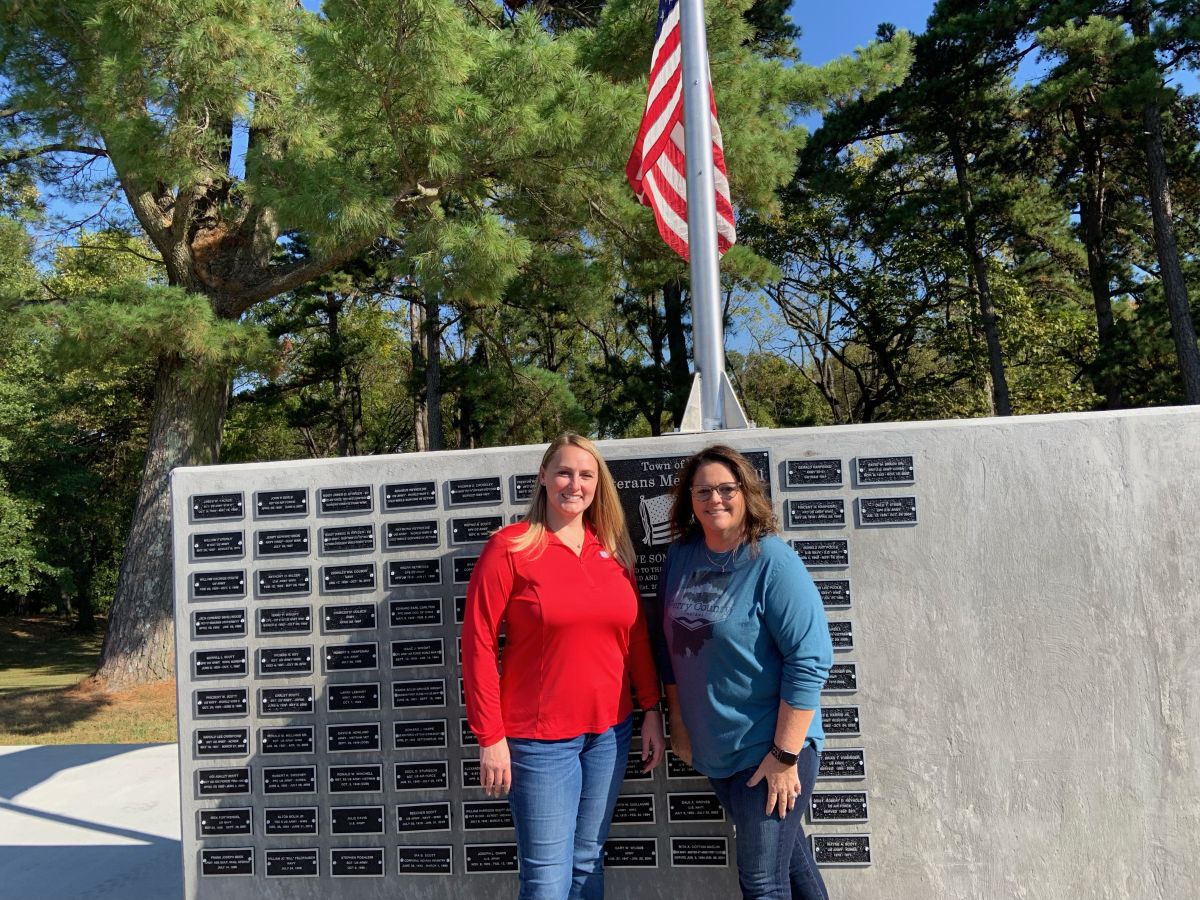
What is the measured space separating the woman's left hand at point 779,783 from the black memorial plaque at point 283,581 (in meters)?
2.11

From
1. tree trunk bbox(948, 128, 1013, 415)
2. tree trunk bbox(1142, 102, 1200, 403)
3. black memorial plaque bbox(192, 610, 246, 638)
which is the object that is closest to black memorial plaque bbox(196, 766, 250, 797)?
black memorial plaque bbox(192, 610, 246, 638)

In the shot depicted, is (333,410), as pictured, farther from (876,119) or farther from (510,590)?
(510,590)

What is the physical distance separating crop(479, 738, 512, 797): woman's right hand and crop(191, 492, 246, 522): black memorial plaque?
1.78m

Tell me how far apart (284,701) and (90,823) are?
7.63ft

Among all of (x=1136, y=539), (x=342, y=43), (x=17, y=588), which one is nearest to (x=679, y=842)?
(x=1136, y=539)

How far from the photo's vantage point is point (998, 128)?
19.6 meters

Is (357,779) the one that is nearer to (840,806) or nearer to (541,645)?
(541,645)

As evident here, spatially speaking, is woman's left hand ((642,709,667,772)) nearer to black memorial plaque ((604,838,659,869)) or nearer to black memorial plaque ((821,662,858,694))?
black memorial plaque ((604,838,659,869))

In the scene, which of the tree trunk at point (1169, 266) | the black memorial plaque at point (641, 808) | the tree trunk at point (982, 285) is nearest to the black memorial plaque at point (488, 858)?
the black memorial plaque at point (641, 808)

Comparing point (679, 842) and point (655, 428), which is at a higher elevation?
point (655, 428)

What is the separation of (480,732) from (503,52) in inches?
287

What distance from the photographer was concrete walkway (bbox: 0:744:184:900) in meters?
4.17

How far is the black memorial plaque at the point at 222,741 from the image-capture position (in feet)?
12.4

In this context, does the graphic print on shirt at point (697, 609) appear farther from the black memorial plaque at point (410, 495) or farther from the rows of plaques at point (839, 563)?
the black memorial plaque at point (410, 495)
